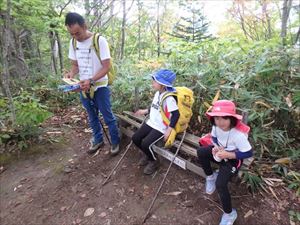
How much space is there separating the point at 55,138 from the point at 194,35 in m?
4.52

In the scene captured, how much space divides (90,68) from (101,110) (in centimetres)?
60

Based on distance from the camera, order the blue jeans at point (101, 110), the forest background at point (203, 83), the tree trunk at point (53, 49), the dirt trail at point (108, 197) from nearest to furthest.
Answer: the dirt trail at point (108, 197)
the forest background at point (203, 83)
the blue jeans at point (101, 110)
the tree trunk at point (53, 49)

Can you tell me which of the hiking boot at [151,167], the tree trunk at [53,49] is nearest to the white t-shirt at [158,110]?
the hiking boot at [151,167]

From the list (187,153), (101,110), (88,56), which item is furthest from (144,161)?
(88,56)

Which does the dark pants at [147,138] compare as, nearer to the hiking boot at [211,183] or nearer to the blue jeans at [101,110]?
the blue jeans at [101,110]

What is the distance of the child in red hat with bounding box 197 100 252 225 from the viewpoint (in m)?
2.32

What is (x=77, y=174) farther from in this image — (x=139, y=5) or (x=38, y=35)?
(x=139, y=5)

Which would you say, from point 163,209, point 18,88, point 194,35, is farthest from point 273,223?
point 18,88

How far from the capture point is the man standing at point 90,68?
3096 millimetres

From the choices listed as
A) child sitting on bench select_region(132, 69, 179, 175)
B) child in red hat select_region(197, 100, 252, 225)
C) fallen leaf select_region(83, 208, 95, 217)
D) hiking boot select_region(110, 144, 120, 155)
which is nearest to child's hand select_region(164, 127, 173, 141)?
child sitting on bench select_region(132, 69, 179, 175)

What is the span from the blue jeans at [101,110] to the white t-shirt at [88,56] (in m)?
0.23

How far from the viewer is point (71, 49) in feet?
11.3

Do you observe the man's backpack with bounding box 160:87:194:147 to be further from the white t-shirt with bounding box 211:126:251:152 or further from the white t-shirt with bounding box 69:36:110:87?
the white t-shirt with bounding box 69:36:110:87

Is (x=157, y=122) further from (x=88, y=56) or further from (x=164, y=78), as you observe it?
(x=88, y=56)
